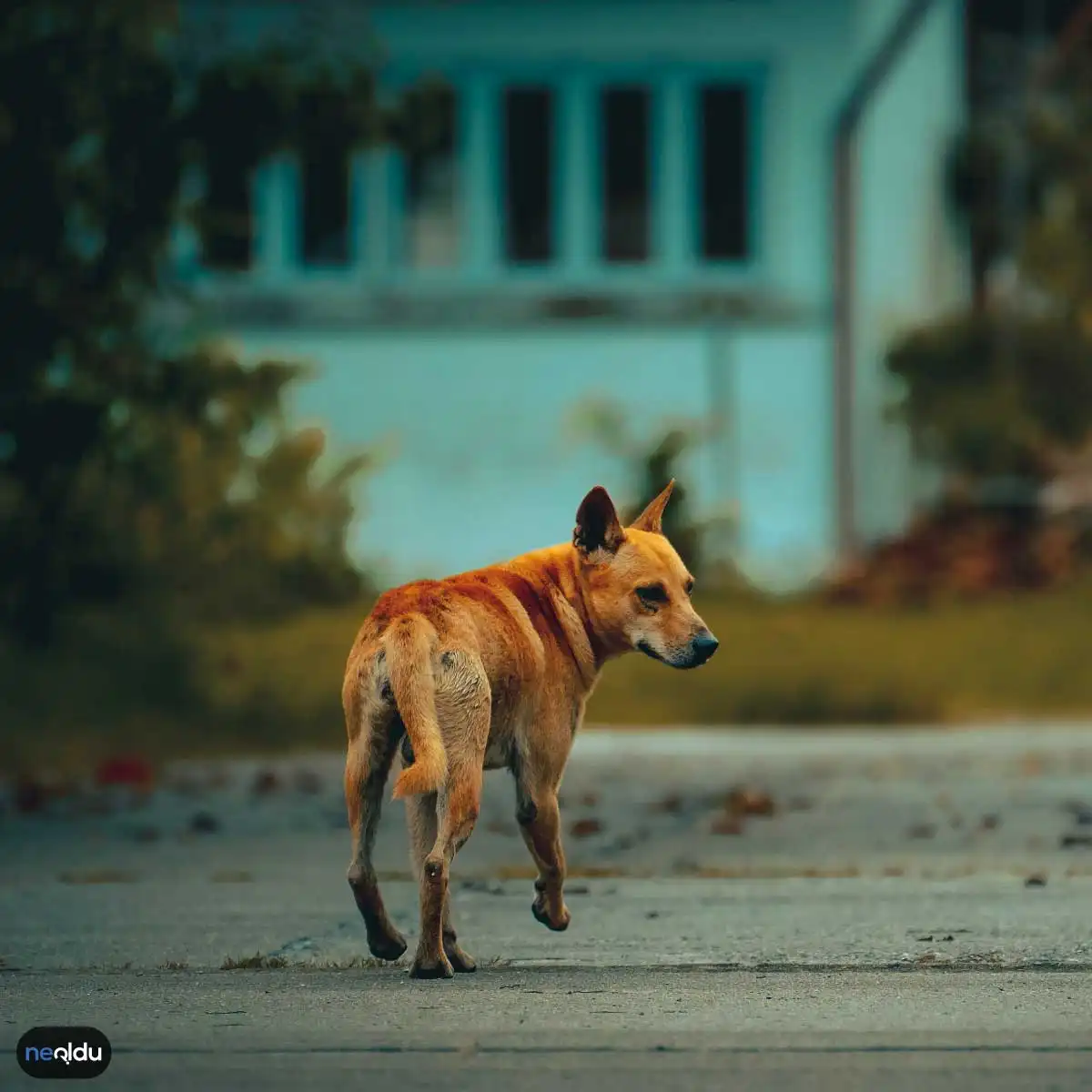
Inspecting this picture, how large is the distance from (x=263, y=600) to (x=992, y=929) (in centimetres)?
1087

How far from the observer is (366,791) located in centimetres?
731

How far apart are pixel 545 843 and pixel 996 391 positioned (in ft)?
47.6

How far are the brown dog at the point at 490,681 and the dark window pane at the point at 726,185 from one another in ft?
47.5

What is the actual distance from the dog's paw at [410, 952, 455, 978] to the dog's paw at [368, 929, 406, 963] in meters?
0.26

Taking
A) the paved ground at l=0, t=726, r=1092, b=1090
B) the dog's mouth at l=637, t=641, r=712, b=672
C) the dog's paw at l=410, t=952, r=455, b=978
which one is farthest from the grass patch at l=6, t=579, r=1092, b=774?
the dog's paw at l=410, t=952, r=455, b=978

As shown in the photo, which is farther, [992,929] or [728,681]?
[728,681]

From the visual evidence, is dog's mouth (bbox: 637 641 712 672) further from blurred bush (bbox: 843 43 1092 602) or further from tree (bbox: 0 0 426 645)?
blurred bush (bbox: 843 43 1092 602)

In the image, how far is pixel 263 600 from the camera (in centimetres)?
1847

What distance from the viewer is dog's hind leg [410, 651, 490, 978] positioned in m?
7.09

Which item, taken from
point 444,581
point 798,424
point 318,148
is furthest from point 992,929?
point 798,424

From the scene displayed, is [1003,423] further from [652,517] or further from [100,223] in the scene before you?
[652,517]

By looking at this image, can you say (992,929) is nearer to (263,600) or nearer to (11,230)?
(11,230)

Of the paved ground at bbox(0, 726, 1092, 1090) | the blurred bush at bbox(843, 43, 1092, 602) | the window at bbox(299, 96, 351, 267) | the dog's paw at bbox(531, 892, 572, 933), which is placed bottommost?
the paved ground at bbox(0, 726, 1092, 1090)

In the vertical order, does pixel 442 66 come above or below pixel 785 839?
above
